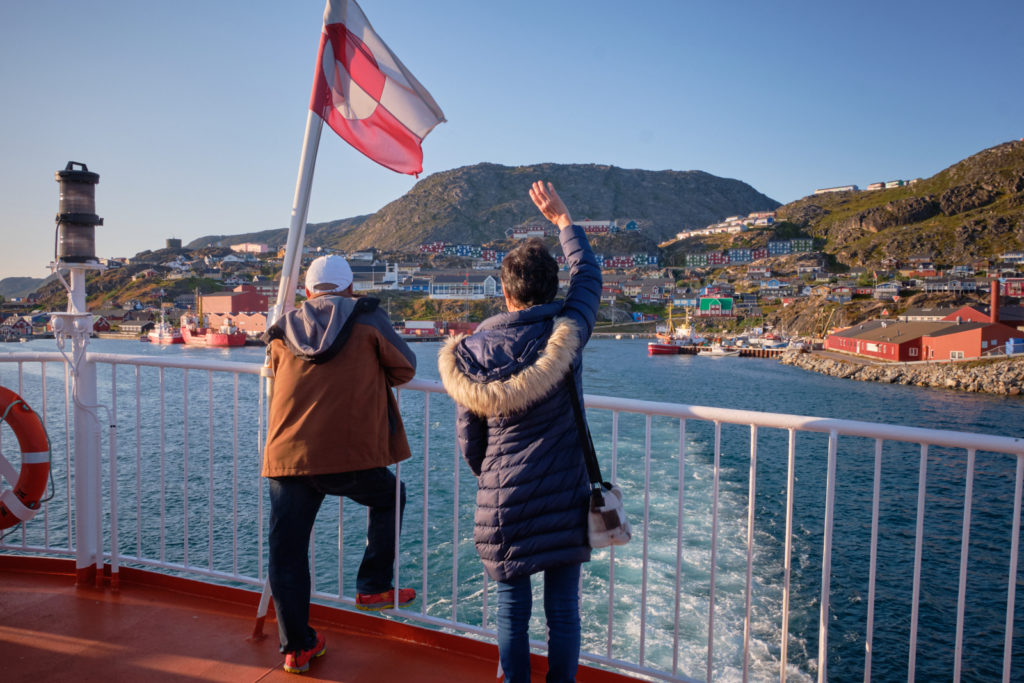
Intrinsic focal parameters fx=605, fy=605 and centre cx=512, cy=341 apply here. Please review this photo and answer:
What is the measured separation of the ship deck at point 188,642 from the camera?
2039 millimetres

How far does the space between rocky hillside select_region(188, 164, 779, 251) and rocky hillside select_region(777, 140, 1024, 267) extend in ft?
170

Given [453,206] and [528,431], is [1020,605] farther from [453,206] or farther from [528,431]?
[453,206]

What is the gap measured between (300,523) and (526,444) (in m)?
0.87

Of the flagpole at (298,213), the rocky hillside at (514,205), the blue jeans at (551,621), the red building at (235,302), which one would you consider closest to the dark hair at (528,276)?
the blue jeans at (551,621)

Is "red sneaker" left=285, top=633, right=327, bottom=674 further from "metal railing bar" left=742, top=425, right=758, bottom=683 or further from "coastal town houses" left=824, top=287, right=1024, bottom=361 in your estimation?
"coastal town houses" left=824, top=287, right=1024, bottom=361

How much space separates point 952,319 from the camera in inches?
1857

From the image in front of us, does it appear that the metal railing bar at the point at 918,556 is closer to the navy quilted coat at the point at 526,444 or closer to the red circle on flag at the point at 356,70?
the navy quilted coat at the point at 526,444

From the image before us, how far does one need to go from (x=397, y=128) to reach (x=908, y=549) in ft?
38.6

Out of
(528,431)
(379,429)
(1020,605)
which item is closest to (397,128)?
(379,429)

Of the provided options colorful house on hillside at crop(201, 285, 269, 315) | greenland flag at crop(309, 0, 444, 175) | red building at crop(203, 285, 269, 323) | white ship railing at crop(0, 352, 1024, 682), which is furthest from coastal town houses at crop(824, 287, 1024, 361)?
colorful house on hillside at crop(201, 285, 269, 315)

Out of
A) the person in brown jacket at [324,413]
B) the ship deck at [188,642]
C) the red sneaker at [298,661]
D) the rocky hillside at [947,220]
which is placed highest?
the rocky hillside at [947,220]

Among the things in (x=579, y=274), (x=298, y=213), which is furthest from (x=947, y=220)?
(x=298, y=213)

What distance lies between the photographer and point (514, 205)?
172000 millimetres

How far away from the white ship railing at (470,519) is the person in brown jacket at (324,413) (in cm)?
27
